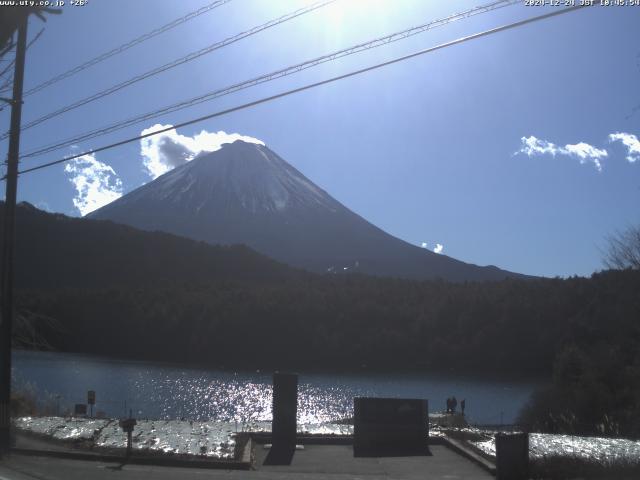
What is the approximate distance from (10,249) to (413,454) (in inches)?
328

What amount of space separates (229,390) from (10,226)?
30530 mm

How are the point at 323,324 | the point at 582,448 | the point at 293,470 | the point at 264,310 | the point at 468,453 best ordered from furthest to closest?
the point at 264,310
the point at 323,324
the point at 468,453
the point at 582,448
the point at 293,470

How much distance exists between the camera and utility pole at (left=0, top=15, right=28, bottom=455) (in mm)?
13977

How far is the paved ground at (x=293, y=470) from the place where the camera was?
1135cm

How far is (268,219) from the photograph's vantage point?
14375cm

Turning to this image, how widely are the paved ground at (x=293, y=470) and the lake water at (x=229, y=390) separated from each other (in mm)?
16683

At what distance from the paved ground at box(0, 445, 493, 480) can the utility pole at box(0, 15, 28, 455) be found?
1.70 meters

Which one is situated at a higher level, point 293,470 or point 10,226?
point 10,226

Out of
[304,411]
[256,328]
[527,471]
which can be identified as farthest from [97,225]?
[527,471]

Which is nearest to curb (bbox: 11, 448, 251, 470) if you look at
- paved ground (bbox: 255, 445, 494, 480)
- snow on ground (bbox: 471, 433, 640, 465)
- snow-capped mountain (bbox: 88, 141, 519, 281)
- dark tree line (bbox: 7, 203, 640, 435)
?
paved ground (bbox: 255, 445, 494, 480)

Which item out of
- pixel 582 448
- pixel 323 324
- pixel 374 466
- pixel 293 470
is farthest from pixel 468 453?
pixel 323 324

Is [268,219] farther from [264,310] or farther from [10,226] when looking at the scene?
[10,226]

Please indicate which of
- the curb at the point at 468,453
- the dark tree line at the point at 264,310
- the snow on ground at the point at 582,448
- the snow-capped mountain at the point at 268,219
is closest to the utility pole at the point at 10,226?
the curb at the point at 468,453

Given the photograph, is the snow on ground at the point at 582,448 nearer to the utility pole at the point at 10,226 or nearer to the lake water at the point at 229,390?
the utility pole at the point at 10,226
